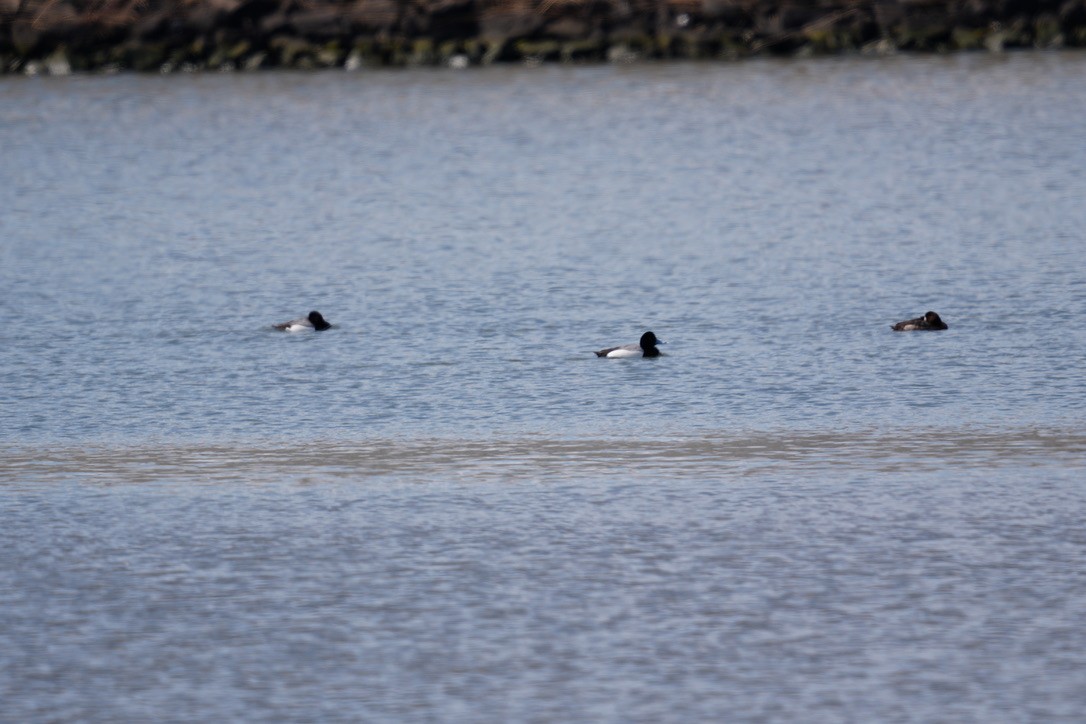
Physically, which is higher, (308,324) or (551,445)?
(308,324)

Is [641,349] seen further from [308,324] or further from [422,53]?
[422,53]

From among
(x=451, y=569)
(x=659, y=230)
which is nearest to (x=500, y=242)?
(x=659, y=230)

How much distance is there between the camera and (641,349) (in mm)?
16562

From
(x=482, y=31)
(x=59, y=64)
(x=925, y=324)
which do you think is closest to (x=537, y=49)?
(x=482, y=31)

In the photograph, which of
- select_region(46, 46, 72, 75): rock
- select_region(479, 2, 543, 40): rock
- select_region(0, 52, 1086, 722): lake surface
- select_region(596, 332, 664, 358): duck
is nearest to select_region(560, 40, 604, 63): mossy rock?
select_region(479, 2, 543, 40): rock

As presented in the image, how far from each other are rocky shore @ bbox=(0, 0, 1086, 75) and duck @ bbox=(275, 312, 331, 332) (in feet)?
85.9

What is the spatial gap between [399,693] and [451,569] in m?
1.91

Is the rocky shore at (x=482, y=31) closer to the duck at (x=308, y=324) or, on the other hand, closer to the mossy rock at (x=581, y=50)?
the mossy rock at (x=581, y=50)

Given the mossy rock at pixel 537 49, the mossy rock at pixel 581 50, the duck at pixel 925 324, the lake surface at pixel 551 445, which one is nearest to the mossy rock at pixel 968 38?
the mossy rock at pixel 581 50

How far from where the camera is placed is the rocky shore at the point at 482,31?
43.2m

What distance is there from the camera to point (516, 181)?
3012cm

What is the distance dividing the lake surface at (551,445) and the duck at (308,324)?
0.13m

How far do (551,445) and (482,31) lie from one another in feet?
106

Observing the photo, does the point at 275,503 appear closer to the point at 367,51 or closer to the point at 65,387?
the point at 65,387
